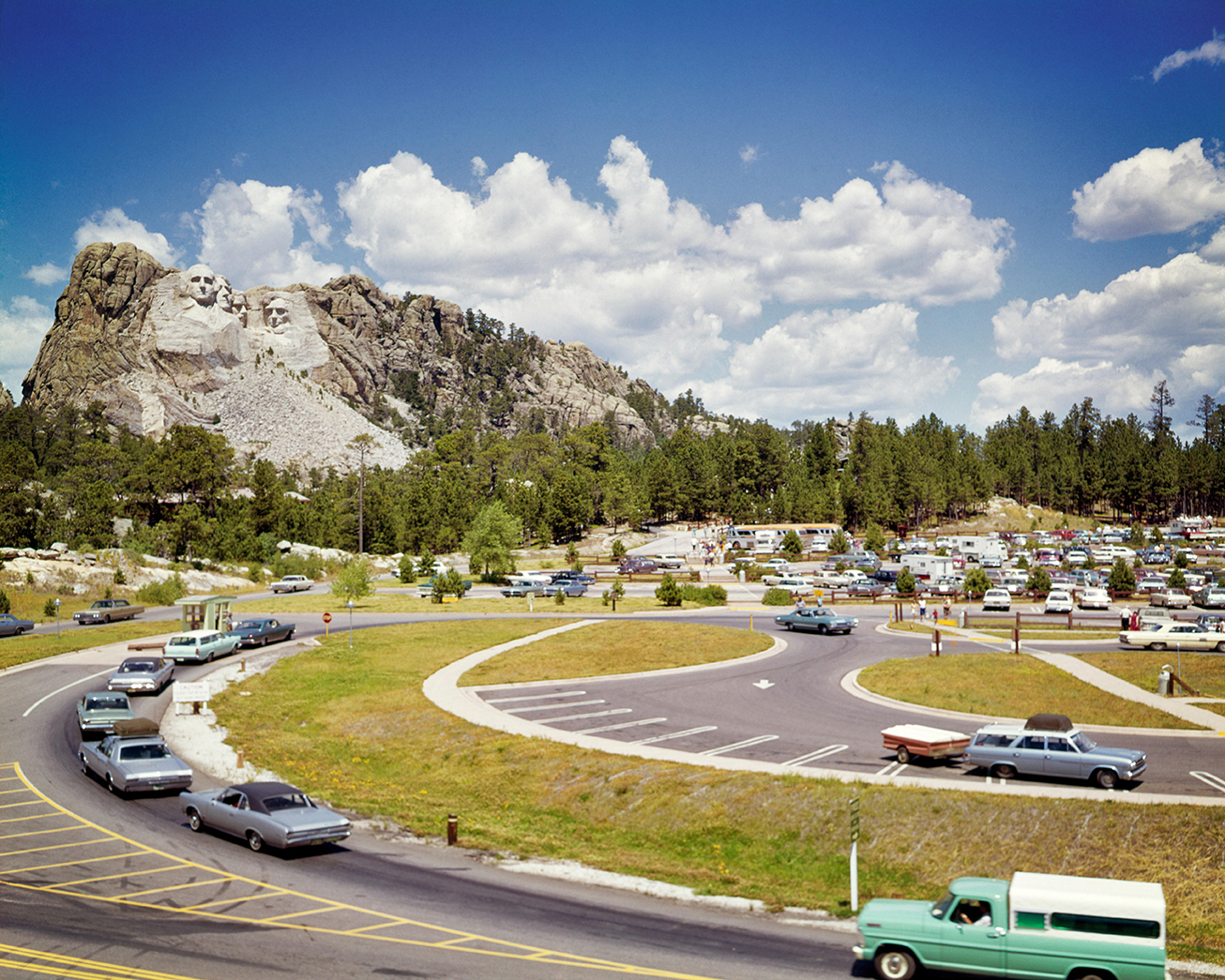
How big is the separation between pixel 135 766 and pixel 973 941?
74.2 feet

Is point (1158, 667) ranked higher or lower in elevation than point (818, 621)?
lower

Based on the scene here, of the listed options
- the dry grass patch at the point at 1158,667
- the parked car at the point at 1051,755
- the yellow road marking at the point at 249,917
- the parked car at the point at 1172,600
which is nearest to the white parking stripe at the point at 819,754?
the parked car at the point at 1051,755

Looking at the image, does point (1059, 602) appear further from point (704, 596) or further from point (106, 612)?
point (106, 612)

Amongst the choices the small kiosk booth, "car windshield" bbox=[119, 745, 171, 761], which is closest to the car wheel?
"car windshield" bbox=[119, 745, 171, 761]

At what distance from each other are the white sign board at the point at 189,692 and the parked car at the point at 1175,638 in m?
47.1

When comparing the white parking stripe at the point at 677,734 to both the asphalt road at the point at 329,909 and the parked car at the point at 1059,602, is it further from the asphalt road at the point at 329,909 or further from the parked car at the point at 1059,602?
the parked car at the point at 1059,602

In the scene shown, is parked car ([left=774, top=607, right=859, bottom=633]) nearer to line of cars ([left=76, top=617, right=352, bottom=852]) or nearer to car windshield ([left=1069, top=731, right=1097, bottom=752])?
car windshield ([left=1069, top=731, right=1097, bottom=752])

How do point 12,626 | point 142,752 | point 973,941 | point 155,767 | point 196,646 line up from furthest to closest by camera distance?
point 12,626
point 196,646
point 142,752
point 155,767
point 973,941

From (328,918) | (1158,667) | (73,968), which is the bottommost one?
(328,918)

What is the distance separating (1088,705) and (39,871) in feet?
113

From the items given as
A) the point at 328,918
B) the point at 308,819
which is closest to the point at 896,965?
the point at 328,918

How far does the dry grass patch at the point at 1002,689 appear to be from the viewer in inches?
1217

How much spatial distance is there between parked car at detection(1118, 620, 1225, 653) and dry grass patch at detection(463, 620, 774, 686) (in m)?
19.8

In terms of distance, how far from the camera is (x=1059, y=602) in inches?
2382
